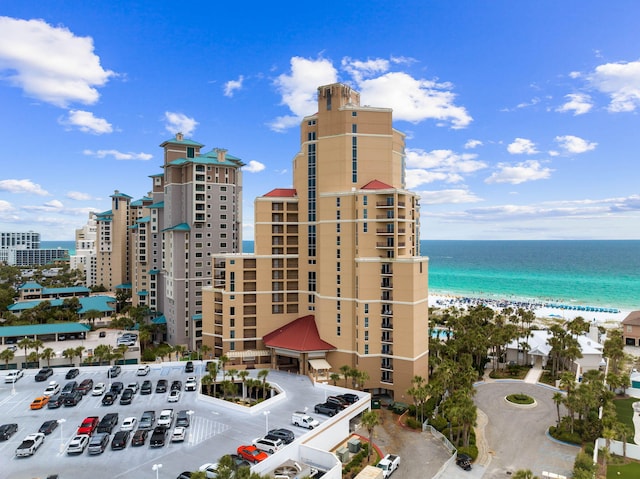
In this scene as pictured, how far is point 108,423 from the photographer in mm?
37000

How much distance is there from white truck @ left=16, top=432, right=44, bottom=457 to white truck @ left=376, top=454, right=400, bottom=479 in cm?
2786

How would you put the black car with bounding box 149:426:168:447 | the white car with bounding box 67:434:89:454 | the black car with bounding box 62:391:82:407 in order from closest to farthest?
the white car with bounding box 67:434:89:454, the black car with bounding box 149:426:168:447, the black car with bounding box 62:391:82:407

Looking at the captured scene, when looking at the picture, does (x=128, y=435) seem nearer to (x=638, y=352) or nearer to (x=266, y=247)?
(x=266, y=247)

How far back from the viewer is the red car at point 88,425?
116 ft

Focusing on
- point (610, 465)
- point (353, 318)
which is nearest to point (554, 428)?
point (610, 465)

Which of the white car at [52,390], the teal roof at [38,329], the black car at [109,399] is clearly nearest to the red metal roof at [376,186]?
the black car at [109,399]

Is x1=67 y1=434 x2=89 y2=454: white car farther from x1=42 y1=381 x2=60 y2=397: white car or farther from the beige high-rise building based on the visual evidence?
the beige high-rise building

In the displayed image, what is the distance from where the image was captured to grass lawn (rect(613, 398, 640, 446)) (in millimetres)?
44019

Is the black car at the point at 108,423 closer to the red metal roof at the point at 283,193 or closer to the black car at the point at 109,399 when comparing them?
the black car at the point at 109,399

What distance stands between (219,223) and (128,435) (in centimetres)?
4580

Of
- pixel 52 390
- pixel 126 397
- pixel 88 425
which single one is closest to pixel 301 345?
pixel 126 397

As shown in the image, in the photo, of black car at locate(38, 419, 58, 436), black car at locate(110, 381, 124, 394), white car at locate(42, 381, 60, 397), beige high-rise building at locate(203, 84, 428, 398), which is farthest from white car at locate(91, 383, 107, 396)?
beige high-rise building at locate(203, 84, 428, 398)

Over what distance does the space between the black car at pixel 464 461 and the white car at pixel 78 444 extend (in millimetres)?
31330

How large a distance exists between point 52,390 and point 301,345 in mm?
28574
